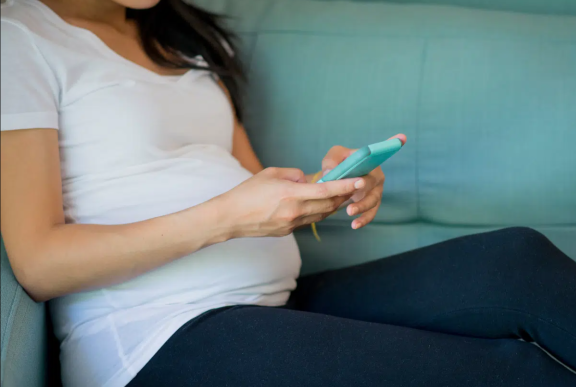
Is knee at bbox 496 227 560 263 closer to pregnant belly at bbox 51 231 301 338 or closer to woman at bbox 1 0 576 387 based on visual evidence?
woman at bbox 1 0 576 387

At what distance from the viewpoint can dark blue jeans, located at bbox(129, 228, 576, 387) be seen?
69 cm

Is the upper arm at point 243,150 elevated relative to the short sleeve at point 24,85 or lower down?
lower down

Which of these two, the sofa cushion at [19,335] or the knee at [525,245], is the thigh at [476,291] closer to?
the knee at [525,245]

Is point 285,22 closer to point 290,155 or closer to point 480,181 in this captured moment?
point 290,155

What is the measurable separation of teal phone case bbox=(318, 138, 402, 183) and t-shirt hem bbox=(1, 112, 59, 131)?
36 centimetres

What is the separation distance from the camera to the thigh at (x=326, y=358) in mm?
680

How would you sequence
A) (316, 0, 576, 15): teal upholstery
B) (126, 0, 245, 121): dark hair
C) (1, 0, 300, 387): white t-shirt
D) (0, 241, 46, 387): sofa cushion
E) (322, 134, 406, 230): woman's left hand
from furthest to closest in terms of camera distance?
1. (316, 0, 576, 15): teal upholstery
2. (126, 0, 245, 121): dark hair
3. (322, 134, 406, 230): woman's left hand
4. (1, 0, 300, 387): white t-shirt
5. (0, 241, 46, 387): sofa cushion

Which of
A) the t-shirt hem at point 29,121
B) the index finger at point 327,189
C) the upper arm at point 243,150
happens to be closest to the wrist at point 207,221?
the index finger at point 327,189

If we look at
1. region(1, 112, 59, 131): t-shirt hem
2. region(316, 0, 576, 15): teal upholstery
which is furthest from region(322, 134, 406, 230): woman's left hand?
region(316, 0, 576, 15): teal upholstery

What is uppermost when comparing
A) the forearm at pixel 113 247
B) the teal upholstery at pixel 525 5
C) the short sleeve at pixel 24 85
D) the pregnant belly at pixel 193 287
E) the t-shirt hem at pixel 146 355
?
the teal upholstery at pixel 525 5

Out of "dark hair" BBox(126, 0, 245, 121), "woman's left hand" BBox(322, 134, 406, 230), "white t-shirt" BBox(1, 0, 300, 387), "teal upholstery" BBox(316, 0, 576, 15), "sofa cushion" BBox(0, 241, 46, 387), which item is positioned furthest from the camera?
"teal upholstery" BBox(316, 0, 576, 15)

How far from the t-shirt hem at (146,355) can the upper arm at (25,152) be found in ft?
0.61

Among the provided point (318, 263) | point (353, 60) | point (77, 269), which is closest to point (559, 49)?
point (353, 60)

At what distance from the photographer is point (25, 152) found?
0.69m
